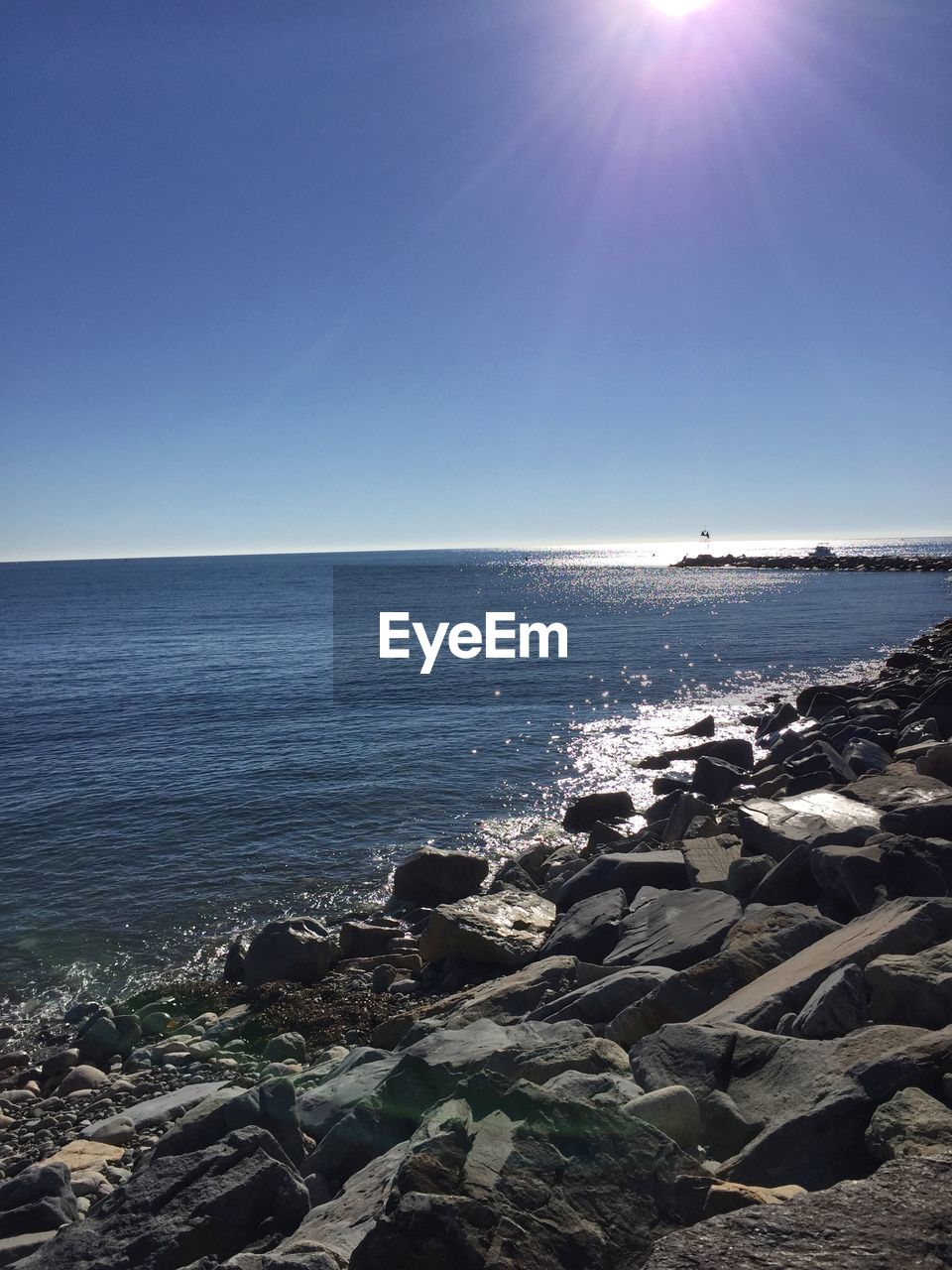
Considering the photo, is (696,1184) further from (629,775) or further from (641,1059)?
(629,775)

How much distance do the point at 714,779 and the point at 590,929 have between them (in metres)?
11.0

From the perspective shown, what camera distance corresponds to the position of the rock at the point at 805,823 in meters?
10.1

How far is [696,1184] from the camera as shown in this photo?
400 cm

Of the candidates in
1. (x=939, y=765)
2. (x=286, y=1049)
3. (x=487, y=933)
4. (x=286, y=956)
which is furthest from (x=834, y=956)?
(x=286, y=956)

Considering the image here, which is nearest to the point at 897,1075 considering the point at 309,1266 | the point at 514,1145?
the point at 514,1145

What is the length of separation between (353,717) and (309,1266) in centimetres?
2914

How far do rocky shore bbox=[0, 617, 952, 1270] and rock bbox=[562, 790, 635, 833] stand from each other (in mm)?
6358

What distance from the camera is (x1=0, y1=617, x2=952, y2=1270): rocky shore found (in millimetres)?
3680

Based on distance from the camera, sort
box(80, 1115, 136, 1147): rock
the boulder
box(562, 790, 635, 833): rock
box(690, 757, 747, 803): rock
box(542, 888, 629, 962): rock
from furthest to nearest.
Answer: box(690, 757, 747, 803): rock → box(562, 790, 635, 833): rock → box(542, 888, 629, 962): rock → the boulder → box(80, 1115, 136, 1147): rock

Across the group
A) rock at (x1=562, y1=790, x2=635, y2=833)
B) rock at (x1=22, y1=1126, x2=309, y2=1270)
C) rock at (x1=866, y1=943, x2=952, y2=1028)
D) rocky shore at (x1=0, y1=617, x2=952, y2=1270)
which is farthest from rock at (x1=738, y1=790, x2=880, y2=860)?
rock at (x1=562, y1=790, x2=635, y2=833)

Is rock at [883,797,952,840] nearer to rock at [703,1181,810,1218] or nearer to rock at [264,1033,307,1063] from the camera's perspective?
rock at [703,1181,810,1218]

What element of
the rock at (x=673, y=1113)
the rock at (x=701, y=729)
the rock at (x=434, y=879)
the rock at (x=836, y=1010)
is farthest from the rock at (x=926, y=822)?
the rock at (x=701, y=729)

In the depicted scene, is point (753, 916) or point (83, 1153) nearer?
point (83, 1153)

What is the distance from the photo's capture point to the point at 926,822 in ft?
30.8
